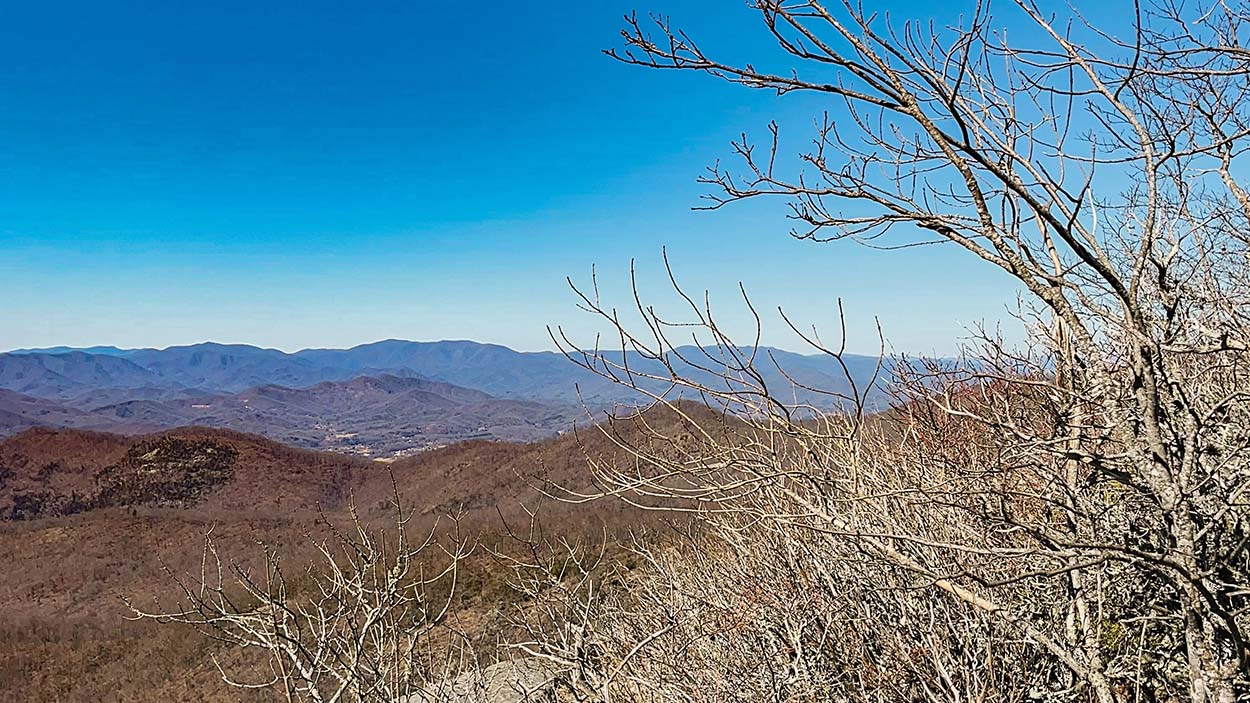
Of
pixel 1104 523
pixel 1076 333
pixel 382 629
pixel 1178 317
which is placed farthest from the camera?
pixel 382 629

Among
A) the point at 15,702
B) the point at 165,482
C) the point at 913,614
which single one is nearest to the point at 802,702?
the point at 913,614

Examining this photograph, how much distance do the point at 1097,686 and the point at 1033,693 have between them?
0.50 meters

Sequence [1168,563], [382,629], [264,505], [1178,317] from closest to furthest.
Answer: [1168,563]
[1178,317]
[382,629]
[264,505]

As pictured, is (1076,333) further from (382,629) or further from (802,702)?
(382,629)

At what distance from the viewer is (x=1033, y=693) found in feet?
8.99

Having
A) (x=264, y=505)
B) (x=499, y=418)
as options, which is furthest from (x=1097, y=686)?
(x=499, y=418)

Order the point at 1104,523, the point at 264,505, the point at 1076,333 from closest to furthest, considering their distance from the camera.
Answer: the point at 1076,333, the point at 1104,523, the point at 264,505

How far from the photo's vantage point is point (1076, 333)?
6.65ft

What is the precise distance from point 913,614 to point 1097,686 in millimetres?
1364

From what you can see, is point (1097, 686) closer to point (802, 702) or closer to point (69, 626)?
point (802, 702)

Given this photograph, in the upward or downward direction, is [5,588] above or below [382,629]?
below

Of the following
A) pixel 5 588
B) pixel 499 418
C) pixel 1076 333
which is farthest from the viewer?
pixel 499 418

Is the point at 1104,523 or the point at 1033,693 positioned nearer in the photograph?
the point at 1033,693

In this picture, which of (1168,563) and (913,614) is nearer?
(1168,563)
